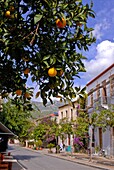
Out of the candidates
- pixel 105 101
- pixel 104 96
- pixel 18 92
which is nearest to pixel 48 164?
pixel 105 101

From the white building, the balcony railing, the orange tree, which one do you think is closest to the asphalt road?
the white building

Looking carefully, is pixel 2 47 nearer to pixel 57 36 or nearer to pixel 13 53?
pixel 13 53

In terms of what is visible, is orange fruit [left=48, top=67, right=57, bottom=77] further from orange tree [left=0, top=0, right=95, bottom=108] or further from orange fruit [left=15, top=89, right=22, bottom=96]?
orange fruit [left=15, top=89, right=22, bottom=96]

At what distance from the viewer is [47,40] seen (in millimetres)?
3461

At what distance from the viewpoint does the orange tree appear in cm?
325

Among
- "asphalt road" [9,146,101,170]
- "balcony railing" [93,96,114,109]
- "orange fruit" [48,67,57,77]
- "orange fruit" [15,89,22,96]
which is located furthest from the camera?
"balcony railing" [93,96,114,109]

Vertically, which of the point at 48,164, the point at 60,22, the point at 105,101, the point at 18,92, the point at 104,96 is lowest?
the point at 48,164

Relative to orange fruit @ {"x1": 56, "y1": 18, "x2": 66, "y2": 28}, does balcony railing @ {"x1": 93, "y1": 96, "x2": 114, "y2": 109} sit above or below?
above

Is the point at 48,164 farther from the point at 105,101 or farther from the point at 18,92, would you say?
the point at 18,92

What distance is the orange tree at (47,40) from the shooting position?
325 cm

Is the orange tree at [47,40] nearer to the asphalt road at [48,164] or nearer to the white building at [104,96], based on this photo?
the asphalt road at [48,164]

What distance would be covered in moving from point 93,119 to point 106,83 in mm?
6962

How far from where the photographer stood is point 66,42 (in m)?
3.55

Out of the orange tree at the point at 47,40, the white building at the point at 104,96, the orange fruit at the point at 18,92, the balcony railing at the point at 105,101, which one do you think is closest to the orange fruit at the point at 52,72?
Answer: the orange tree at the point at 47,40
